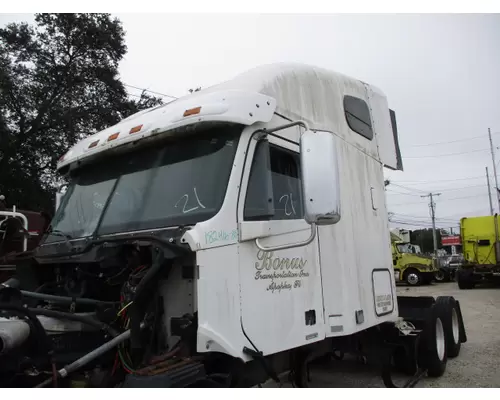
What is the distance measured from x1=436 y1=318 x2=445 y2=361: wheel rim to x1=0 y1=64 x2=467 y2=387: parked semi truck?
6.83ft

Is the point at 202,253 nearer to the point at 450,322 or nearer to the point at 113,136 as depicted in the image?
the point at 113,136

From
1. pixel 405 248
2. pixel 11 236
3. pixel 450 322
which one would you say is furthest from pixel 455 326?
pixel 405 248

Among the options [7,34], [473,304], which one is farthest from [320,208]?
[7,34]

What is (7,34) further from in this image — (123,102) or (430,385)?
(430,385)

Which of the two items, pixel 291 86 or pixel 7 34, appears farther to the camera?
pixel 7 34

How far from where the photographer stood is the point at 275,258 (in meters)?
3.35

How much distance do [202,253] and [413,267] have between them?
74.4 feet

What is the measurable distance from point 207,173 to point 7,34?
56.7 ft

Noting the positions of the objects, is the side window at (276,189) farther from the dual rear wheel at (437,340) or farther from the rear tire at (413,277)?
the rear tire at (413,277)

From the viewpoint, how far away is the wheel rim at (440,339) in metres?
Answer: 5.99

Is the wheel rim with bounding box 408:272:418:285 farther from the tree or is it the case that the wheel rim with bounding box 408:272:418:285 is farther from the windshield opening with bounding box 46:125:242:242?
the windshield opening with bounding box 46:125:242:242

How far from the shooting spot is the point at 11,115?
54.6 feet

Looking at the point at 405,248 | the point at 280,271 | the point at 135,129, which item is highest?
the point at 135,129

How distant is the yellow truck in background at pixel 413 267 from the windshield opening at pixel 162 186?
69.9ft
